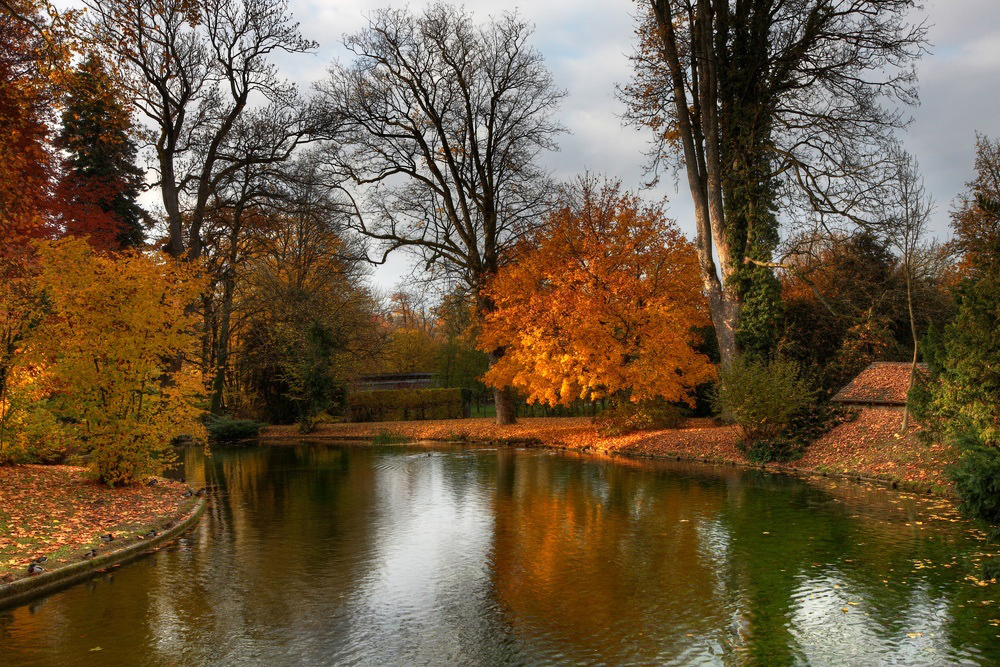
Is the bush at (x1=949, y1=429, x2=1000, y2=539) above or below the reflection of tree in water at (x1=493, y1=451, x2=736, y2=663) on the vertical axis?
above

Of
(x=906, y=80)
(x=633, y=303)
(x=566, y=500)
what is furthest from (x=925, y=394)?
(x=906, y=80)

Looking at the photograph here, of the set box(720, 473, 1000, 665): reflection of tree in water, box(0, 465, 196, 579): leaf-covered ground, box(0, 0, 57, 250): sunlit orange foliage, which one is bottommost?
box(720, 473, 1000, 665): reflection of tree in water

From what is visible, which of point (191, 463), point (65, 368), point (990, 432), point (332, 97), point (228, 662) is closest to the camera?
point (228, 662)

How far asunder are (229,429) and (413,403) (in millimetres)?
8167

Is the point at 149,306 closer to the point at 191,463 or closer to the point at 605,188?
the point at 191,463

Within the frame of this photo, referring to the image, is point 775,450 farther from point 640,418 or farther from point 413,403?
point 413,403

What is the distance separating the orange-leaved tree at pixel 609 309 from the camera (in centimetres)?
2042

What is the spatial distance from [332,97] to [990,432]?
23913mm

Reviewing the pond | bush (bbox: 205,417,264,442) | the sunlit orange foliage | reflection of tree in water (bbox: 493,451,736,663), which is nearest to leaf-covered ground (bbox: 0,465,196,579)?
the pond

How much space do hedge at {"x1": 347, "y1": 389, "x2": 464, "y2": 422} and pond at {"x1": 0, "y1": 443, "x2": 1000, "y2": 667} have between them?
1972cm

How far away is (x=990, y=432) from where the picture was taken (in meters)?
10.5

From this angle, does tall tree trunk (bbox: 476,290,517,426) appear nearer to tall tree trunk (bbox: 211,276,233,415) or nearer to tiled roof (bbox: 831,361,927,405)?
tiled roof (bbox: 831,361,927,405)

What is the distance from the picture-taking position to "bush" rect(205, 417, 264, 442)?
1127 inches

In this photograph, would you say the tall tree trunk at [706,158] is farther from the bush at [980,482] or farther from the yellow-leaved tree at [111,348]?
the yellow-leaved tree at [111,348]
